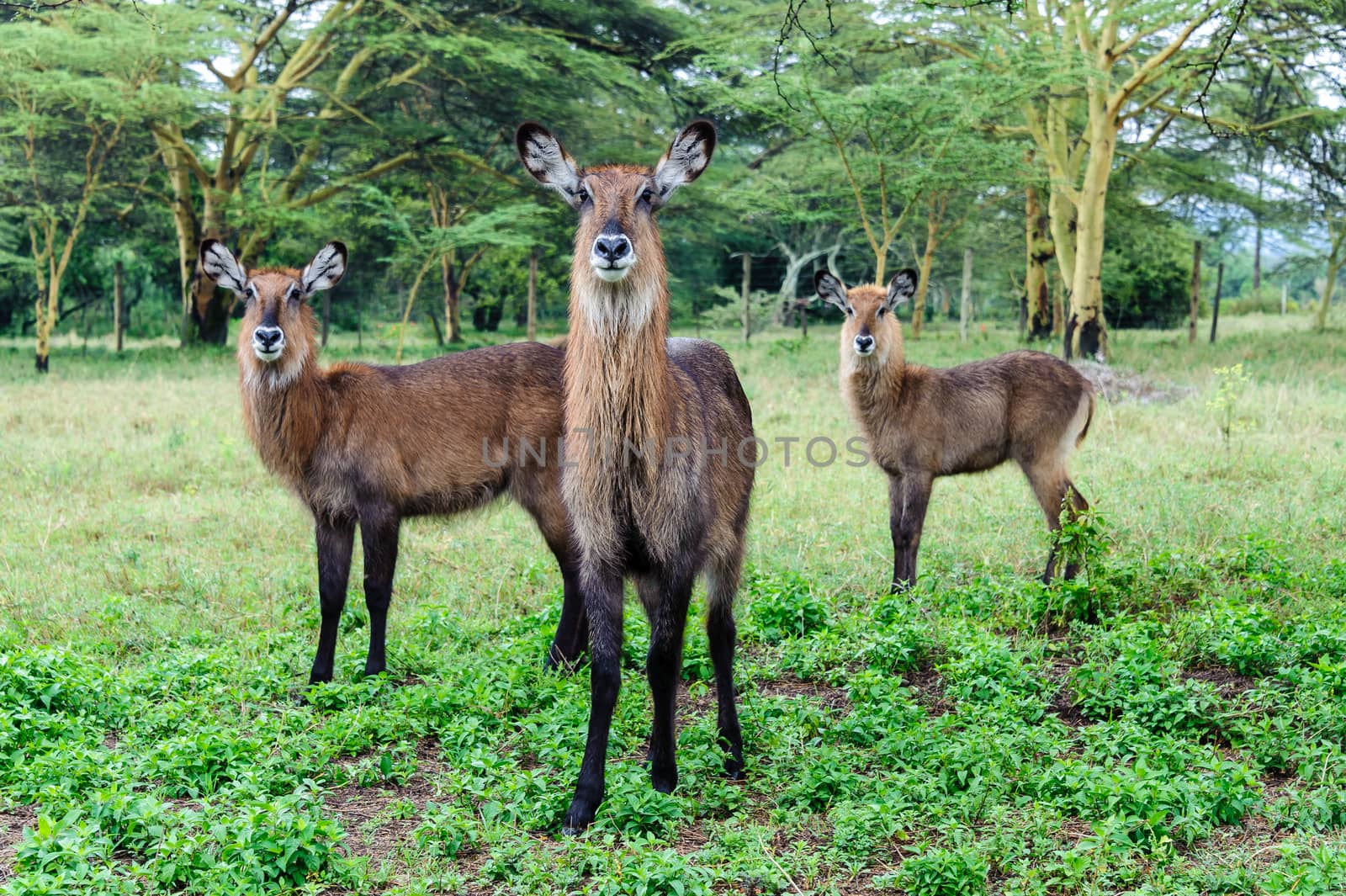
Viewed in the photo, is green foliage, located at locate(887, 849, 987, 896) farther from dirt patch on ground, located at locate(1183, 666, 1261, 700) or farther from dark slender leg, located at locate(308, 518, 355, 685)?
dark slender leg, located at locate(308, 518, 355, 685)

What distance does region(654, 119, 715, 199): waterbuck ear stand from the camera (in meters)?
3.38

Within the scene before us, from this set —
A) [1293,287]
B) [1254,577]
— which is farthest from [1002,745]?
[1293,287]

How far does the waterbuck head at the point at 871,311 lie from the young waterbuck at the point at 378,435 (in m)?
1.70

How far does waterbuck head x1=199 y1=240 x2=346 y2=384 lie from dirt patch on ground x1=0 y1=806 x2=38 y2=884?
188 cm

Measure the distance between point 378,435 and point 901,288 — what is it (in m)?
2.98

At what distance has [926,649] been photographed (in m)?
4.45

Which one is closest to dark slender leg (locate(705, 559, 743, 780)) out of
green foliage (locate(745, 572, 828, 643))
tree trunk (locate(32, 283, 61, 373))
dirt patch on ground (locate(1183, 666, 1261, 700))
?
green foliage (locate(745, 572, 828, 643))

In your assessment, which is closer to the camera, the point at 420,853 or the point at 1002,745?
the point at 420,853

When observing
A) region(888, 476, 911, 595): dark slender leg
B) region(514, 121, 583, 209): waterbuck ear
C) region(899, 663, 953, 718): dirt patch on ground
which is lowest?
region(899, 663, 953, 718): dirt patch on ground

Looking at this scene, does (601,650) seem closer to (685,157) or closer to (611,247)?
(611,247)

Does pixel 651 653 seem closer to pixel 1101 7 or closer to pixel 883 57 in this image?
pixel 1101 7

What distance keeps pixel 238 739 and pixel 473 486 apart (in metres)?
1.63

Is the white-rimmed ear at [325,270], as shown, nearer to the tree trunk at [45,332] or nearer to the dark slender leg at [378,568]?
the dark slender leg at [378,568]

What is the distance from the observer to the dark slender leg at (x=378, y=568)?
442cm
